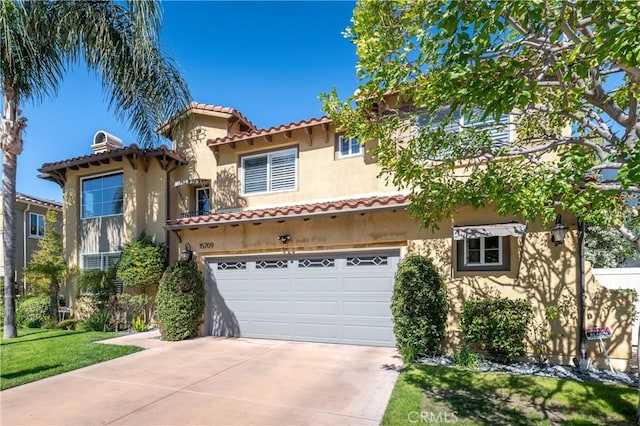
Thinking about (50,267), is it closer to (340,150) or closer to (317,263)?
(317,263)

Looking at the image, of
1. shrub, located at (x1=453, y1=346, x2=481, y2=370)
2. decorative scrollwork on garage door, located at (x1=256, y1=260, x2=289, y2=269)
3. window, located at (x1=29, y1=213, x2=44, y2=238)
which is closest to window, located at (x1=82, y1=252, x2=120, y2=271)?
decorative scrollwork on garage door, located at (x1=256, y1=260, x2=289, y2=269)

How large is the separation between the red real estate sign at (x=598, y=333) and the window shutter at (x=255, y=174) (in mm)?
10019

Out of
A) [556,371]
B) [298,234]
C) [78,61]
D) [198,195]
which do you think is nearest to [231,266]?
A: [298,234]

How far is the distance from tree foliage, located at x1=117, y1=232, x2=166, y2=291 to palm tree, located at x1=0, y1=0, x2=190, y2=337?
326 centimetres

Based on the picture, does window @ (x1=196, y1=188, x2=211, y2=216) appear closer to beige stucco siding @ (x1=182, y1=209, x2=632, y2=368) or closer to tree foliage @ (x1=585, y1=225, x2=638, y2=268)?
beige stucco siding @ (x1=182, y1=209, x2=632, y2=368)

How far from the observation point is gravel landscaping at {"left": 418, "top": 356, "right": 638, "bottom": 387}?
22.0 feet

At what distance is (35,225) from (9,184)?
15.1 meters

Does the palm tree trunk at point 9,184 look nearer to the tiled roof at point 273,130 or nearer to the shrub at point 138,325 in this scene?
the shrub at point 138,325

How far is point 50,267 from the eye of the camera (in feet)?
45.1

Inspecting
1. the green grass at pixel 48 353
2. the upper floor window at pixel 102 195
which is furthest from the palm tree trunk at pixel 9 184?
the upper floor window at pixel 102 195

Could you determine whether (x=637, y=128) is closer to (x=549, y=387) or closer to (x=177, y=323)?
(x=549, y=387)

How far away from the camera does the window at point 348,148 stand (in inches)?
454

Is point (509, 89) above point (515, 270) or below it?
above

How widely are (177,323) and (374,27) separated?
9627 mm
